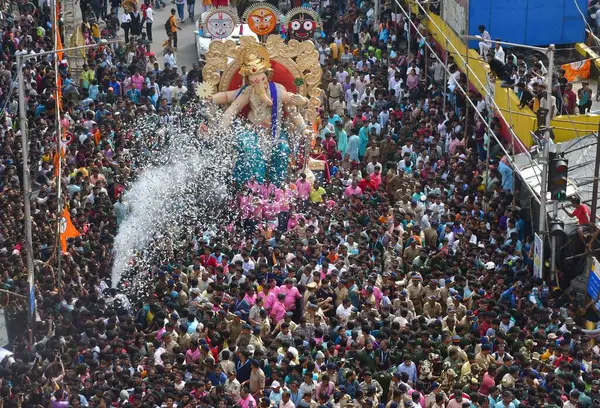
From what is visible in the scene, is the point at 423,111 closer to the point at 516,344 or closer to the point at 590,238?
the point at 590,238

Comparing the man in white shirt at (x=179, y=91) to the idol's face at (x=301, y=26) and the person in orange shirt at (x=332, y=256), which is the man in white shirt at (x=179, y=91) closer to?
the idol's face at (x=301, y=26)

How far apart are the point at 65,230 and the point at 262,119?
16.0 ft

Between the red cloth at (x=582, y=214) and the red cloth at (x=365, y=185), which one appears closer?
the red cloth at (x=582, y=214)

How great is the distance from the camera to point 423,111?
104 feet

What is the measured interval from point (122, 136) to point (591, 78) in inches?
360

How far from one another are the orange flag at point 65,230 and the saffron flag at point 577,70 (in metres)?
10.5

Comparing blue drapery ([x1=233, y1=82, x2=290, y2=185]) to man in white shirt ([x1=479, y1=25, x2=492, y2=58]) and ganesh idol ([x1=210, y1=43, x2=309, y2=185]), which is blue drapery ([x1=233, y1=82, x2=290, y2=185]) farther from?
man in white shirt ([x1=479, y1=25, x2=492, y2=58])

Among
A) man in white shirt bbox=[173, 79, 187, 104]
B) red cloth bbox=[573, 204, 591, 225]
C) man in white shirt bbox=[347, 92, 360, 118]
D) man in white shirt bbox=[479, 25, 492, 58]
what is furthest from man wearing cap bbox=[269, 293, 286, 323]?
man in white shirt bbox=[173, 79, 187, 104]

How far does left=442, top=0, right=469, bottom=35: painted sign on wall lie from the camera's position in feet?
107

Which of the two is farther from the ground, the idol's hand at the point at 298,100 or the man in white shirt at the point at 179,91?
the idol's hand at the point at 298,100

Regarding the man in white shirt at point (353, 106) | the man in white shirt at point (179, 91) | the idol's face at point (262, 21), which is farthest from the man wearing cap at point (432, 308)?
the man in white shirt at point (179, 91)

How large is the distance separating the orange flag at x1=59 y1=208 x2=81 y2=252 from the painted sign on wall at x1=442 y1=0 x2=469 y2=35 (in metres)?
10.3

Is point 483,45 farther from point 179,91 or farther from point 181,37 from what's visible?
point 181,37

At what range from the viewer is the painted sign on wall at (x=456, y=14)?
32.6m
